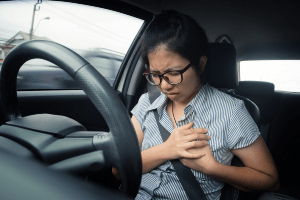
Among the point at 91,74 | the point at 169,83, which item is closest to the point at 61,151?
the point at 91,74

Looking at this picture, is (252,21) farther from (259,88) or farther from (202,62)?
(202,62)

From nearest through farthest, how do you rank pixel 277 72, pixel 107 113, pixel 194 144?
pixel 107 113
pixel 194 144
pixel 277 72

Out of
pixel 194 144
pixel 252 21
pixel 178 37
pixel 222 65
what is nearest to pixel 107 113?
pixel 194 144

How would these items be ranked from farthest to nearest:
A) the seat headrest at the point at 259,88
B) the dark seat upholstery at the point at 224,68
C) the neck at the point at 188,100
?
the seat headrest at the point at 259,88 → the dark seat upholstery at the point at 224,68 → the neck at the point at 188,100

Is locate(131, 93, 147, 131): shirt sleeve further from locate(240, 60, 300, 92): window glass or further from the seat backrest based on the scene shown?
locate(240, 60, 300, 92): window glass

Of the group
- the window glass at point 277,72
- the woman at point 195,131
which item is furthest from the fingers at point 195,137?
the window glass at point 277,72

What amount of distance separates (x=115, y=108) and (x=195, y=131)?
1.65ft

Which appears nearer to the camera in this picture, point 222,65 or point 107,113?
point 107,113

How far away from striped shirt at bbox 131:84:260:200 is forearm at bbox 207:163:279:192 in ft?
0.29

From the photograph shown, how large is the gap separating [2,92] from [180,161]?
739mm

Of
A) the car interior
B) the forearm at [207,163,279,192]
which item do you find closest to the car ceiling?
the car interior

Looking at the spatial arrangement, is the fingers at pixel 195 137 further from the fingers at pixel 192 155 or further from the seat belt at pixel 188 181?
the seat belt at pixel 188 181

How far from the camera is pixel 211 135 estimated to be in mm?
1002

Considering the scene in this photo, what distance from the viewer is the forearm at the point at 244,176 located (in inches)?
36.2
